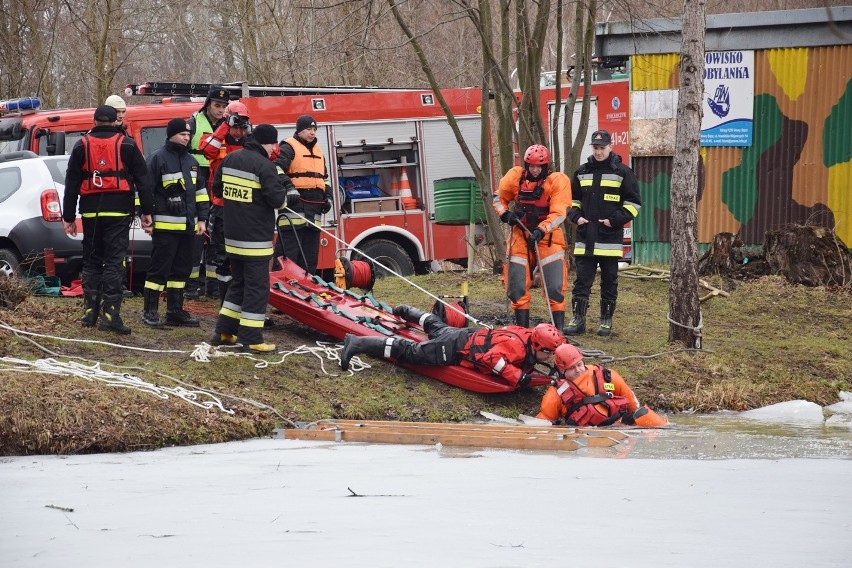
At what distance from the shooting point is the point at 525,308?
10555 mm

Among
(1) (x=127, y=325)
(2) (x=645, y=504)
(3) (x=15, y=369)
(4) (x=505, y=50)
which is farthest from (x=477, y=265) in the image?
(2) (x=645, y=504)

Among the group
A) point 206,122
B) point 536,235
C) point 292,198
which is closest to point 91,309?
point 292,198

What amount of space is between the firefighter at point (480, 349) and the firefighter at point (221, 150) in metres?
1.66

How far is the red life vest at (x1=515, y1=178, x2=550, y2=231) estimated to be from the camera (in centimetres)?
1075

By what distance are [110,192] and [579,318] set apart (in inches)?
180

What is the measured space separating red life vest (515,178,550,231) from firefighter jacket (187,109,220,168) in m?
2.88

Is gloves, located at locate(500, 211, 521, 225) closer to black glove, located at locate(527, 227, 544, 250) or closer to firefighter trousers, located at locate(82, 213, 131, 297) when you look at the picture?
black glove, located at locate(527, 227, 544, 250)

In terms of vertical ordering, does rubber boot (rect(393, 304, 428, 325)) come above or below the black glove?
below

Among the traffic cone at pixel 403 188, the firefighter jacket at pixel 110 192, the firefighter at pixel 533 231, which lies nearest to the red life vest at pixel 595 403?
the firefighter at pixel 533 231

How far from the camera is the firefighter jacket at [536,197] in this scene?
421 inches

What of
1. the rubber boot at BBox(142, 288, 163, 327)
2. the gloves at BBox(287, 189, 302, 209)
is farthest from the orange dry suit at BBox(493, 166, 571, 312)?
the rubber boot at BBox(142, 288, 163, 327)

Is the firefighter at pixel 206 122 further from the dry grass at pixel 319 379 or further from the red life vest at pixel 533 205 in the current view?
the red life vest at pixel 533 205

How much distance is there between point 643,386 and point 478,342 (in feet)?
5.27

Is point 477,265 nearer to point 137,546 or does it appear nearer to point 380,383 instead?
point 380,383
